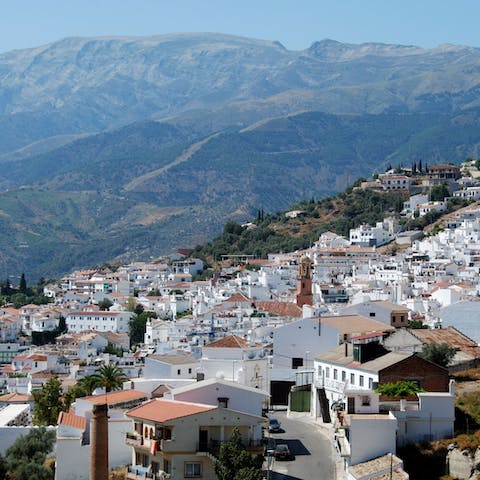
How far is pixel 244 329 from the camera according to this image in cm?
6425

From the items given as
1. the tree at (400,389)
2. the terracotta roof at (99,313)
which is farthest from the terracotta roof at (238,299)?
the tree at (400,389)

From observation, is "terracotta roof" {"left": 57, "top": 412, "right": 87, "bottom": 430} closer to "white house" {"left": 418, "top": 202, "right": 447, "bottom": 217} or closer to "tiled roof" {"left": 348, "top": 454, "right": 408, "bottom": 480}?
"tiled roof" {"left": 348, "top": 454, "right": 408, "bottom": 480}

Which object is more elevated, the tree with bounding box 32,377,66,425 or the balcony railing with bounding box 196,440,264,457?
the balcony railing with bounding box 196,440,264,457

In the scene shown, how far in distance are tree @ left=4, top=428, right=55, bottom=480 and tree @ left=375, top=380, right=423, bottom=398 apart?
11114mm

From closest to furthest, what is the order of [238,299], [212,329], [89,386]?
[89,386] → [212,329] → [238,299]

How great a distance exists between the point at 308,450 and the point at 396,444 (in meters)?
3.94

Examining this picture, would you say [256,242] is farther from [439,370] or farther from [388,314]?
[439,370]

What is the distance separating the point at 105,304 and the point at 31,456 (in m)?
75.7

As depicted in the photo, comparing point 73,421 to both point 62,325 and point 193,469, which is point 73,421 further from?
point 62,325

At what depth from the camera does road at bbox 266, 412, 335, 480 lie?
105 feet

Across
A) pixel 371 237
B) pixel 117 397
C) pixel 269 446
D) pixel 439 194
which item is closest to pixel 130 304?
pixel 371 237

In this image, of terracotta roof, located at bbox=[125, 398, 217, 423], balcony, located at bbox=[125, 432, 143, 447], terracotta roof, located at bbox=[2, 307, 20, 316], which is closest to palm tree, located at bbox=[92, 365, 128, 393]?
terracotta roof, located at bbox=[125, 398, 217, 423]

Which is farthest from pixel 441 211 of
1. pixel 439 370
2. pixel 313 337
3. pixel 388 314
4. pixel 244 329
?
pixel 439 370

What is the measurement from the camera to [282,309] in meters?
74.4
